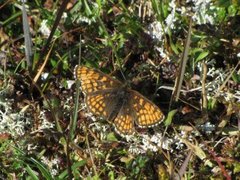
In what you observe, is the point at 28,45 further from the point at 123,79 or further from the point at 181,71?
the point at 181,71

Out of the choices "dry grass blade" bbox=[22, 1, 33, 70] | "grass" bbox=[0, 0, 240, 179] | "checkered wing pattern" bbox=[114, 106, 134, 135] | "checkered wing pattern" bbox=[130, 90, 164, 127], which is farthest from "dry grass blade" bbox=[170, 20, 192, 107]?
"dry grass blade" bbox=[22, 1, 33, 70]

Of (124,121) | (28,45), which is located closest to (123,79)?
(124,121)

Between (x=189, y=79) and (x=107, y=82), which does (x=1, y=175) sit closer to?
(x=107, y=82)

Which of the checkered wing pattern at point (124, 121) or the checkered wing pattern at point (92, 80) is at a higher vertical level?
the checkered wing pattern at point (92, 80)

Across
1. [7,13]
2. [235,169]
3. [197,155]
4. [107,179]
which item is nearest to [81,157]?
[107,179]

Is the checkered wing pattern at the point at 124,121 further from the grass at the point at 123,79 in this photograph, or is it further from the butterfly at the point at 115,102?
the grass at the point at 123,79

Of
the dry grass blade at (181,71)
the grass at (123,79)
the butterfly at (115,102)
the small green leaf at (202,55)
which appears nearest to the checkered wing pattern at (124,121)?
the butterfly at (115,102)

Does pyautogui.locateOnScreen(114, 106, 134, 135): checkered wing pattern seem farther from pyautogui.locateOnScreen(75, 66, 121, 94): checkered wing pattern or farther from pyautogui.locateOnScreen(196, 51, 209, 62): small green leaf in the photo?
pyautogui.locateOnScreen(196, 51, 209, 62): small green leaf
